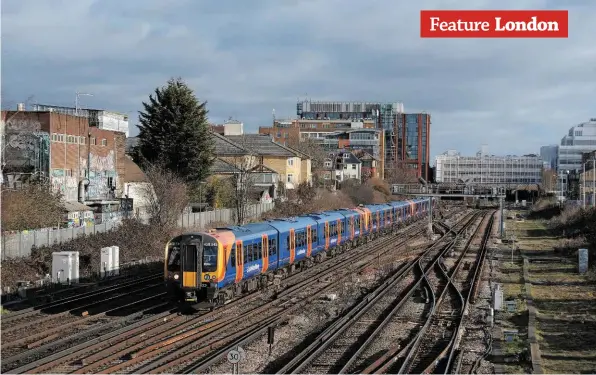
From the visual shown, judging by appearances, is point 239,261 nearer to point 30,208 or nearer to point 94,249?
point 94,249

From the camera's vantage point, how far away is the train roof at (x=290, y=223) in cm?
2997

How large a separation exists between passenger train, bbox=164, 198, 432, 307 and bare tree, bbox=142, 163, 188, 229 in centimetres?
951

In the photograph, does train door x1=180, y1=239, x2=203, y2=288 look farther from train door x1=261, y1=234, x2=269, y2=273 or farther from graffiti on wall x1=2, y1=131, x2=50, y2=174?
graffiti on wall x1=2, y1=131, x2=50, y2=174

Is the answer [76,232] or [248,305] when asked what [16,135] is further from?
[248,305]

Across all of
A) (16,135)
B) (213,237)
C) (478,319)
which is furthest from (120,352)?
(16,135)

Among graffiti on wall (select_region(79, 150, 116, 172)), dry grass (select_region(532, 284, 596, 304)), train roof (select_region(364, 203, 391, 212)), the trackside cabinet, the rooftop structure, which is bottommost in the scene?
dry grass (select_region(532, 284, 596, 304))

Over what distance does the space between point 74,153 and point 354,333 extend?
2912 cm

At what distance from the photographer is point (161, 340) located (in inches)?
721

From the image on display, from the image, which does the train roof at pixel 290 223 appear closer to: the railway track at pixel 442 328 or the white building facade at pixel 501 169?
the railway track at pixel 442 328

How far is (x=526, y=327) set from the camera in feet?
68.8

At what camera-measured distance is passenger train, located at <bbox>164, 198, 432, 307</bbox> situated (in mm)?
22016

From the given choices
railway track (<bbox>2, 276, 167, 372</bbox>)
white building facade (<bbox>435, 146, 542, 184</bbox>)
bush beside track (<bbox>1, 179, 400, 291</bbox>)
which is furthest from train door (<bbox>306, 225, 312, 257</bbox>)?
white building facade (<bbox>435, 146, 542, 184</bbox>)

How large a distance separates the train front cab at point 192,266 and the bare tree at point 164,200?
67.8ft

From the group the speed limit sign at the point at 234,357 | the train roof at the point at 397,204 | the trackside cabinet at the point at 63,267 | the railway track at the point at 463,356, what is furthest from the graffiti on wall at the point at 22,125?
the train roof at the point at 397,204
